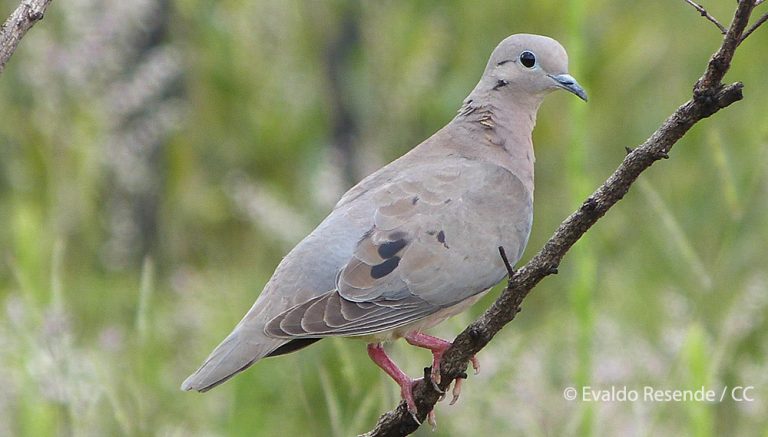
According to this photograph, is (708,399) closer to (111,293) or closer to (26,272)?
(26,272)

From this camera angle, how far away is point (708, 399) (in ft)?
12.2

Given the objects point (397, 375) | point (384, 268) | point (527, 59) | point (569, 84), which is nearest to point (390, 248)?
point (384, 268)

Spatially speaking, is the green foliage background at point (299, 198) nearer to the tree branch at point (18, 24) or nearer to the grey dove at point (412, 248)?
the grey dove at point (412, 248)

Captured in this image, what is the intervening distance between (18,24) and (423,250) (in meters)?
1.66

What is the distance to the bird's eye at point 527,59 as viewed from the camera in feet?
13.5

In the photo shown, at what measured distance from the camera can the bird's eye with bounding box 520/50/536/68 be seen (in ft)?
13.5

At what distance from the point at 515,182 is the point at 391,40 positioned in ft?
10.1

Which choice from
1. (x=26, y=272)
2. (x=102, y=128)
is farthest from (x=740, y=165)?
(x=26, y=272)

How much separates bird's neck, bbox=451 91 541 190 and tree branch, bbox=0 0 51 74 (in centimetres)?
197

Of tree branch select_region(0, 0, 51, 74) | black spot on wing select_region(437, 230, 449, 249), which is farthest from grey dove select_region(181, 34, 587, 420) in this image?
tree branch select_region(0, 0, 51, 74)

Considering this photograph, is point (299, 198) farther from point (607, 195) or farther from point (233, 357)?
point (607, 195)

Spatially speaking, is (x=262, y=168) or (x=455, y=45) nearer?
(x=455, y=45)

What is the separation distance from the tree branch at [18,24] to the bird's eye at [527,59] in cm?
207

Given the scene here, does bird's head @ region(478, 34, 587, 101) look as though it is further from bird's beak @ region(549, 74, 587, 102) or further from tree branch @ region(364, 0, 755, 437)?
tree branch @ region(364, 0, 755, 437)
